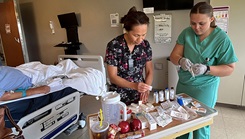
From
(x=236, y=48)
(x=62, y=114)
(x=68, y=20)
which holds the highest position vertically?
(x=68, y=20)

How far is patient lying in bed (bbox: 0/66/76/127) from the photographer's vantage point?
1570 mm

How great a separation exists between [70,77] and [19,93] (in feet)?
1.94

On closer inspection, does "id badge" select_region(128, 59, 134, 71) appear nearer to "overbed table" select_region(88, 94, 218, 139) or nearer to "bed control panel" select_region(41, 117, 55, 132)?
"overbed table" select_region(88, 94, 218, 139)

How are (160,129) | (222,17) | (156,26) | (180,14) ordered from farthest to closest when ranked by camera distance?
(156,26) < (180,14) < (222,17) < (160,129)

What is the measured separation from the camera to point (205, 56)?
4.00 feet

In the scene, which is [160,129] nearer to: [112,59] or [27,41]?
[112,59]

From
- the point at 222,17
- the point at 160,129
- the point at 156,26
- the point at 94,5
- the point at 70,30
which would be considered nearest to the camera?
the point at 160,129

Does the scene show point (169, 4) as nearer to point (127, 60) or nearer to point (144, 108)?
point (127, 60)

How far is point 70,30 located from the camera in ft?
12.3

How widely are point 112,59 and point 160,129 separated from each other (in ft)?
1.88

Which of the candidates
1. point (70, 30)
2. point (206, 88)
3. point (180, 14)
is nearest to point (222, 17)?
point (180, 14)

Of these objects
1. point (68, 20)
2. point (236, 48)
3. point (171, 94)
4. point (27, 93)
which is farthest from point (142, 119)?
point (68, 20)

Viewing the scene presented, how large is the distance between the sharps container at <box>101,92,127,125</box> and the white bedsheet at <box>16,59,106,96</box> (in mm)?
1073

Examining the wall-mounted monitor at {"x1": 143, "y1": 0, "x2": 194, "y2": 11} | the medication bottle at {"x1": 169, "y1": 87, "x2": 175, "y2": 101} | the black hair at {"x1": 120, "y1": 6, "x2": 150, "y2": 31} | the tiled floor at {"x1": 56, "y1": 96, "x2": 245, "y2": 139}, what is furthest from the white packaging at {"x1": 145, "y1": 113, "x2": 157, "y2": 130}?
the wall-mounted monitor at {"x1": 143, "y1": 0, "x2": 194, "y2": 11}
